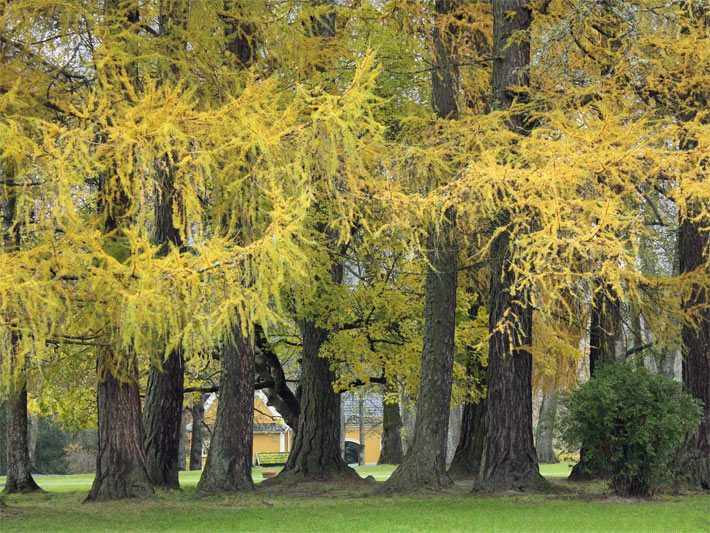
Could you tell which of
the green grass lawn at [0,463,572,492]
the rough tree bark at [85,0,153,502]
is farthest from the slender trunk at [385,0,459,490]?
the green grass lawn at [0,463,572,492]

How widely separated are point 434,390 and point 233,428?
128 inches

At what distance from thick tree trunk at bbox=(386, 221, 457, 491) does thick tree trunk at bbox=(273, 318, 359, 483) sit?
3.15m

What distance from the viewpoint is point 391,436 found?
3091 cm

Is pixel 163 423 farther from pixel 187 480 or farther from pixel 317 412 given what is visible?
pixel 187 480

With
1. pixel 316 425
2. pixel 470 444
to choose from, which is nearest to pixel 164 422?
pixel 316 425

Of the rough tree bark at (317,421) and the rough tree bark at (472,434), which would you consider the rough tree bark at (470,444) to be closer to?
the rough tree bark at (472,434)

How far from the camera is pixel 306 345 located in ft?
63.7

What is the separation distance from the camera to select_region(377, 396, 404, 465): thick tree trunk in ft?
98.4

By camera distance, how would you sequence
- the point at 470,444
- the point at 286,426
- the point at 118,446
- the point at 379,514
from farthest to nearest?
1. the point at 286,426
2. the point at 470,444
3. the point at 118,446
4. the point at 379,514

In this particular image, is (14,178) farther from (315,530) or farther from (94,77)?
(315,530)

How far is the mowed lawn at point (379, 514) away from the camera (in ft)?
36.2

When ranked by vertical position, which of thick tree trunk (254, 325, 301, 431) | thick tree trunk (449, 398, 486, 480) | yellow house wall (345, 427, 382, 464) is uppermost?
thick tree trunk (254, 325, 301, 431)

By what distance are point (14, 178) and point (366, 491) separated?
8.10 m

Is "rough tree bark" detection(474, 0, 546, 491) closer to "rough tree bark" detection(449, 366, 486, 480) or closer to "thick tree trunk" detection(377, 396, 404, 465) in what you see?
"rough tree bark" detection(449, 366, 486, 480)
